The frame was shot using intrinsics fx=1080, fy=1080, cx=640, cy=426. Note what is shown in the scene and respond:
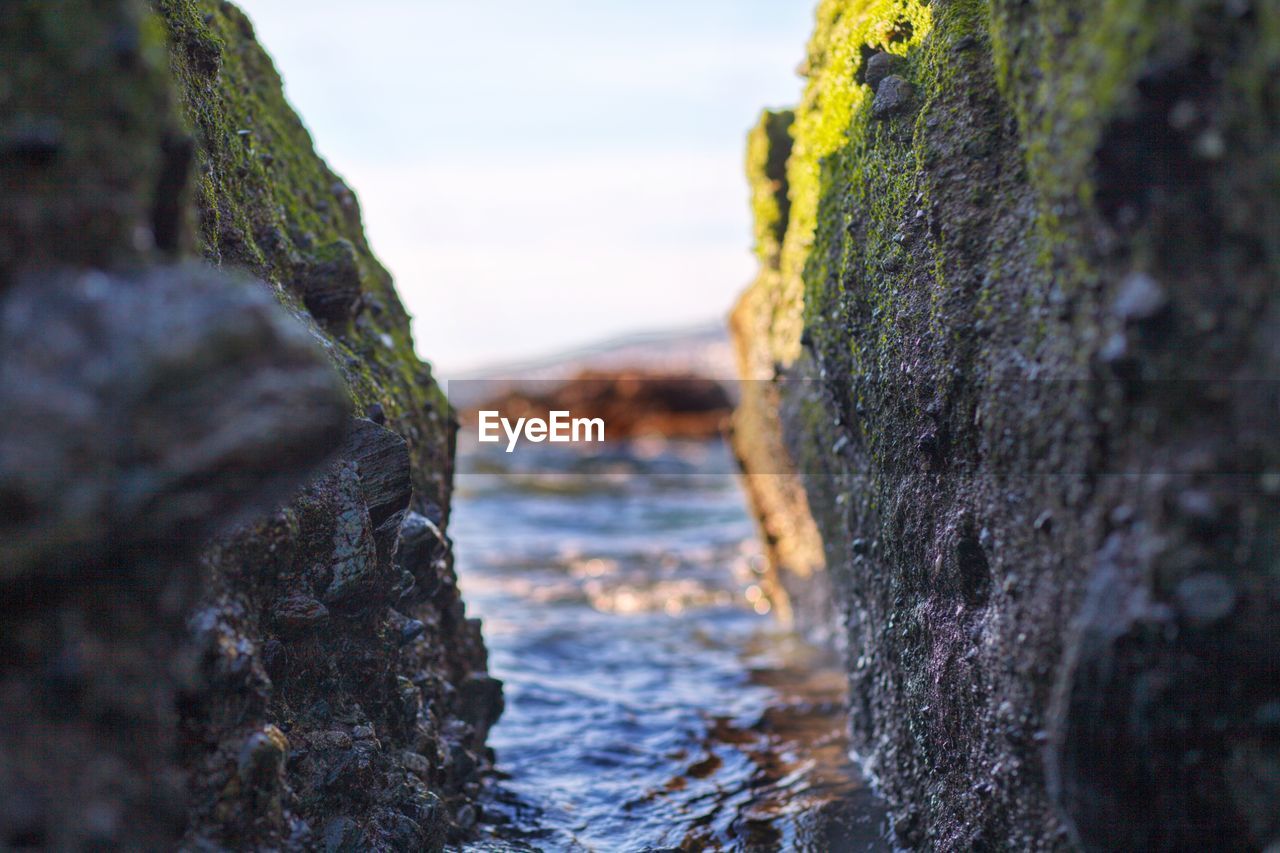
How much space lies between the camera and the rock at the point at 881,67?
4281 millimetres

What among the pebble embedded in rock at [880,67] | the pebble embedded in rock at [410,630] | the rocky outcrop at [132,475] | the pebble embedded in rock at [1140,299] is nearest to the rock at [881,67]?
the pebble embedded in rock at [880,67]

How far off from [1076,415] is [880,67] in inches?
83.8

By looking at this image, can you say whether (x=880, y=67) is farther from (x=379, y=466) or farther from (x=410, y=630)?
(x=410, y=630)

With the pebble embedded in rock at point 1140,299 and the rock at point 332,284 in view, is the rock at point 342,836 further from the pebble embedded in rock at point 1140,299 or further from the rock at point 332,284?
the pebble embedded in rock at point 1140,299

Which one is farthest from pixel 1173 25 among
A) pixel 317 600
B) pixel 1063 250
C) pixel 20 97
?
pixel 317 600

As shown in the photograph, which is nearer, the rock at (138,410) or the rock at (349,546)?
the rock at (138,410)

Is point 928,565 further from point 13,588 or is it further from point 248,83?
point 248,83

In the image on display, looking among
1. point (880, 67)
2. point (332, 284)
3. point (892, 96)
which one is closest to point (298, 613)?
point (332, 284)

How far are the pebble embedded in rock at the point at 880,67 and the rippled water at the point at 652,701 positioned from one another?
309cm

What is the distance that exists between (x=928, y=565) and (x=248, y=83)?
3858 mm

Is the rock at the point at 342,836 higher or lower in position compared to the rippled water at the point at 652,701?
higher

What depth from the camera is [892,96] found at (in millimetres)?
4145

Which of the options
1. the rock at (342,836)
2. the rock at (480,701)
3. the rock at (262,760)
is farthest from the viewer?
the rock at (480,701)

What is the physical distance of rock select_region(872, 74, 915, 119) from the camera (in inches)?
162
